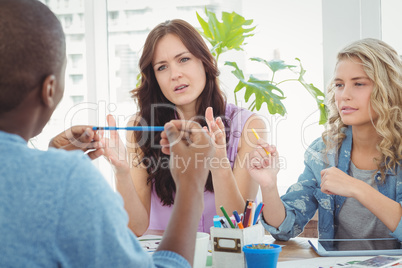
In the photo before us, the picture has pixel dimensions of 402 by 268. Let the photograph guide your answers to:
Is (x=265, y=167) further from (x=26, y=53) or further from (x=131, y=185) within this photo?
(x=26, y=53)

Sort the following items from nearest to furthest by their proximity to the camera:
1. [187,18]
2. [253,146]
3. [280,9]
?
[253,146], [280,9], [187,18]

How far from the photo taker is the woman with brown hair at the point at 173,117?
1.76 m

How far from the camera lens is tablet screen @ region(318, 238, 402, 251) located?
1263 millimetres

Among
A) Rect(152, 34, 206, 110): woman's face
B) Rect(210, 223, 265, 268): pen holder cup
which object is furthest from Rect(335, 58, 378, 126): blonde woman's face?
Rect(210, 223, 265, 268): pen holder cup

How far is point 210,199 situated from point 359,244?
70cm

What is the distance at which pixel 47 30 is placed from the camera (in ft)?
2.04

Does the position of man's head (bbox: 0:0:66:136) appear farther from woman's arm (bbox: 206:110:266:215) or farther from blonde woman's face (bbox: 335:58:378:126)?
blonde woman's face (bbox: 335:58:378:126)

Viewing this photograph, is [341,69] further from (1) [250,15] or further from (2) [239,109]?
(1) [250,15]

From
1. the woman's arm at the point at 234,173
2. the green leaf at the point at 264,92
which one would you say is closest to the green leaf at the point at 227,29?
the green leaf at the point at 264,92

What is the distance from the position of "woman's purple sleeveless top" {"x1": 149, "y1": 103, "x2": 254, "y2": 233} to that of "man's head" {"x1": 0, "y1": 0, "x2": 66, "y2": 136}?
125cm

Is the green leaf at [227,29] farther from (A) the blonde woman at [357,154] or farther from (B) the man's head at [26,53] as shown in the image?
(B) the man's head at [26,53]

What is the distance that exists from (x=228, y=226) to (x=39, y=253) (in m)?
0.66

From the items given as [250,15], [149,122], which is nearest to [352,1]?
[250,15]

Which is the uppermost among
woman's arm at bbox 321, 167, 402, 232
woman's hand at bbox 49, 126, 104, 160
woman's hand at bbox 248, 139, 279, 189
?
woman's hand at bbox 49, 126, 104, 160
